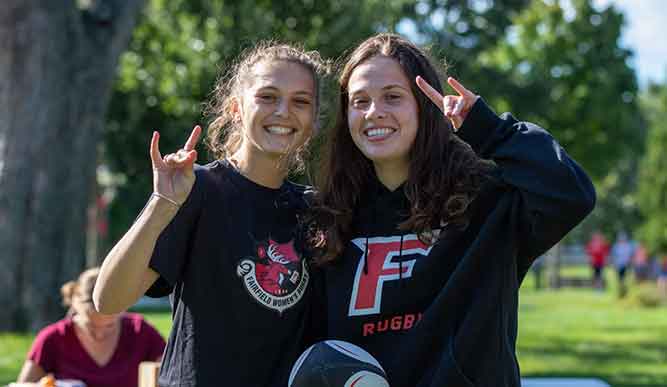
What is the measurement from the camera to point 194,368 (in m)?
2.99

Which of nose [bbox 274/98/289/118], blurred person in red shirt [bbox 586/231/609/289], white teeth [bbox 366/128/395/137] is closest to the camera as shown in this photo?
white teeth [bbox 366/128/395/137]

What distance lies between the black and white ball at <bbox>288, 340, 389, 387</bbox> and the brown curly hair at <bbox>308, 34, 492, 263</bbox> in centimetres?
36

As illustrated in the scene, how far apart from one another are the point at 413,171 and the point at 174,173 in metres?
0.76

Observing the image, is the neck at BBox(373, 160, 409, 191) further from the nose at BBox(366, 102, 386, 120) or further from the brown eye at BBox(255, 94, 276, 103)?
the brown eye at BBox(255, 94, 276, 103)

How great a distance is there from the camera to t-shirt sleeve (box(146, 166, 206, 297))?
2930mm

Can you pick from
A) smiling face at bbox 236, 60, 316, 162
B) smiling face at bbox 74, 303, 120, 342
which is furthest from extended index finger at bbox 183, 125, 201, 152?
smiling face at bbox 74, 303, 120, 342

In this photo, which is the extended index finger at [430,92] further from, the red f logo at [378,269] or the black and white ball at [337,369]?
the black and white ball at [337,369]

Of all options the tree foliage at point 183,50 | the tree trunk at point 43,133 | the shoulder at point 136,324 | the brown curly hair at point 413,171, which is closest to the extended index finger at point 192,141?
the brown curly hair at point 413,171

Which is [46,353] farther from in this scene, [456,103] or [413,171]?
[456,103]

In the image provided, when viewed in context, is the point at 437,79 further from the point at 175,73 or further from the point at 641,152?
the point at 641,152

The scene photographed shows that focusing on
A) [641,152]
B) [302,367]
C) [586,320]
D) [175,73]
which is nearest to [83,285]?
[302,367]

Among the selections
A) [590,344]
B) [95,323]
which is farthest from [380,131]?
[590,344]

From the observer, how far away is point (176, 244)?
9.73 feet

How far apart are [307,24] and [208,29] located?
312cm
